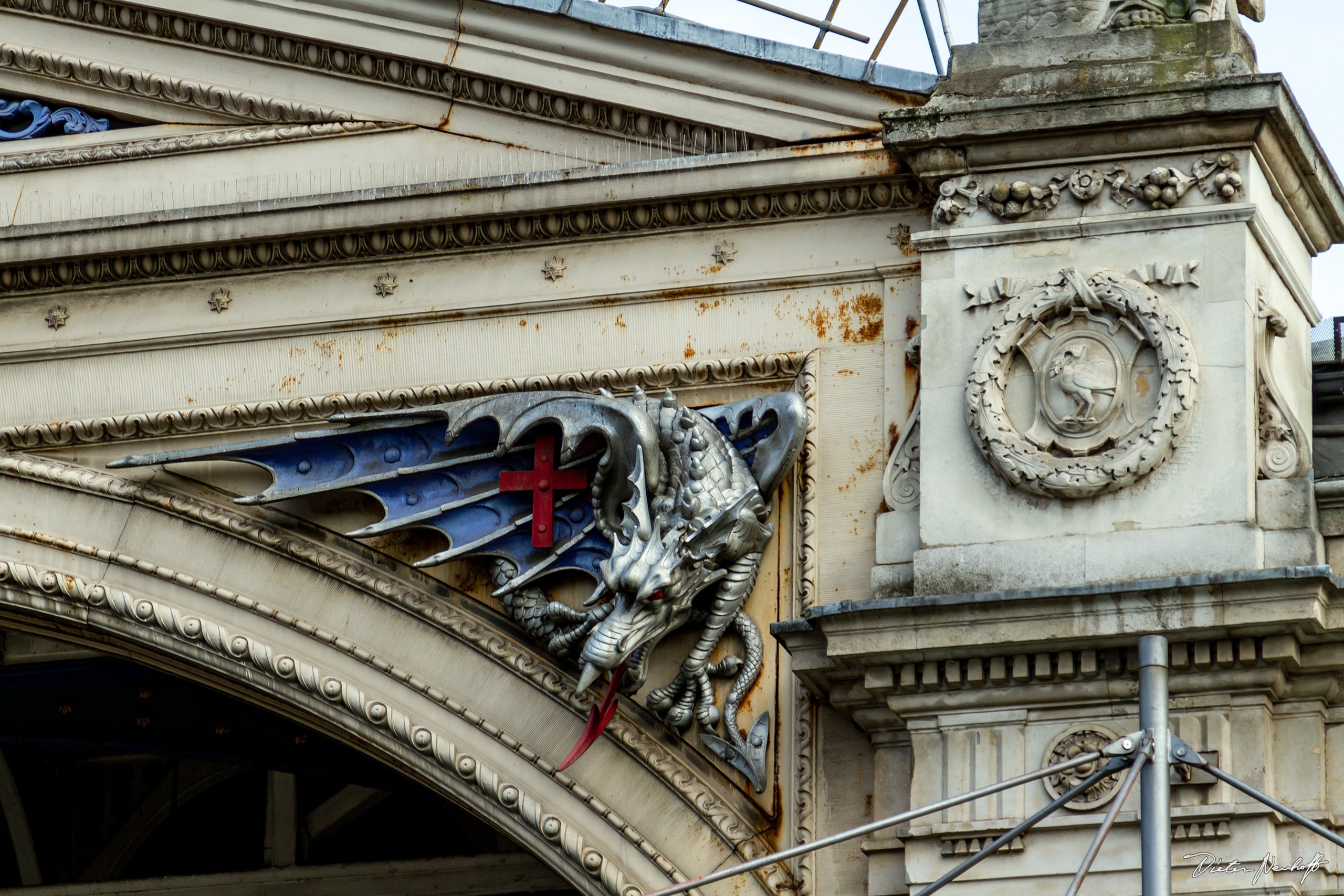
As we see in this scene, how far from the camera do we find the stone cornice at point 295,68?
39.4ft

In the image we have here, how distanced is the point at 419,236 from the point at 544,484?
4.72 ft

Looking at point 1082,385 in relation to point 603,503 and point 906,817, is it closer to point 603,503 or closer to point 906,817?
point 906,817

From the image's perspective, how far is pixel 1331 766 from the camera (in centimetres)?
1009

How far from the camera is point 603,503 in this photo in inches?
442

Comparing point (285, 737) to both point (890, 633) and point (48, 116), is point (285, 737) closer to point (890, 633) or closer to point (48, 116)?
point (48, 116)

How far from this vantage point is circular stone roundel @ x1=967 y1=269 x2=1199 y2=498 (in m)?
10.3

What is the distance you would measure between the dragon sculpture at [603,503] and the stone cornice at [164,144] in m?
1.66

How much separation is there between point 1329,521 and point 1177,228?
135cm

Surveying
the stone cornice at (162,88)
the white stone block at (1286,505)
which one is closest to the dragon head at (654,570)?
the white stone block at (1286,505)

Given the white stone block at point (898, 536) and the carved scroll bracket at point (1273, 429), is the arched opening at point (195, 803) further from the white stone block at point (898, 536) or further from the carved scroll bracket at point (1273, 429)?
the carved scroll bracket at point (1273, 429)

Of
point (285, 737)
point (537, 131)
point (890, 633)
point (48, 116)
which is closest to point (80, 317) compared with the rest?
point (48, 116)

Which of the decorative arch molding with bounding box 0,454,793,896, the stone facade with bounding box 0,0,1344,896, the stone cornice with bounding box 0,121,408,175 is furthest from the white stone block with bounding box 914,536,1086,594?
the stone cornice with bounding box 0,121,408,175

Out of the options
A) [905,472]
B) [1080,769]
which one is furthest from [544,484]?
[1080,769]

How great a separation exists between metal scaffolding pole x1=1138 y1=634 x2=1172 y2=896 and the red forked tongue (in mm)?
2567
